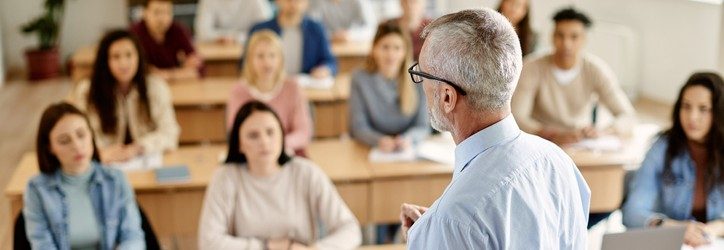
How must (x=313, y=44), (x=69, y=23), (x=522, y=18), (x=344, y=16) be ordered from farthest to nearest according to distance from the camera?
(x=69, y=23), (x=344, y=16), (x=313, y=44), (x=522, y=18)

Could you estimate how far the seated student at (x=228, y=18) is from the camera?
7.14 meters

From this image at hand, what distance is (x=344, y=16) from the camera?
7738mm

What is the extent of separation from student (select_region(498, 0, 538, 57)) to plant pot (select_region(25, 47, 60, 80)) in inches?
206

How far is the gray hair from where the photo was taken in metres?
1.70

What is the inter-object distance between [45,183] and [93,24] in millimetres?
6589

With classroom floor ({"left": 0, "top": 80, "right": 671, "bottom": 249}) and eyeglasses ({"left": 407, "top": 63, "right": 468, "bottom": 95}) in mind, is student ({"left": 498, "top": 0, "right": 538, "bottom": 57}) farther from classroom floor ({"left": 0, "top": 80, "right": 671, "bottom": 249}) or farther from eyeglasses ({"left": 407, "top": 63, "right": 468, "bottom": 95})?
eyeglasses ({"left": 407, "top": 63, "right": 468, "bottom": 95})

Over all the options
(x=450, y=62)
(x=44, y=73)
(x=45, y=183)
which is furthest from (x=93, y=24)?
(x=450, y=62)

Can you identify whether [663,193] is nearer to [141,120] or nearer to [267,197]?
[267,197]

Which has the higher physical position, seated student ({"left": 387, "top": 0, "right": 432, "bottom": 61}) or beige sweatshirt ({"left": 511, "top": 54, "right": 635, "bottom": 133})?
seated student ({"left": 387, "top": 0, "right": 432, "bottom": 61})

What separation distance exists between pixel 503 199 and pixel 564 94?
332 centimetres

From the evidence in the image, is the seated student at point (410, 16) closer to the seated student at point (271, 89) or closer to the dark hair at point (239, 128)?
the seated student at point (271, 89)

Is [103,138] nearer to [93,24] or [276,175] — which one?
[276,175]

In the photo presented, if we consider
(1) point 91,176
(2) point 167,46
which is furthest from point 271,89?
(2) point 167,46

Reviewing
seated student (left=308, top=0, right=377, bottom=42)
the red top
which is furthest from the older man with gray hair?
seated student (left=308, top=0, right=377, bottom=42)
